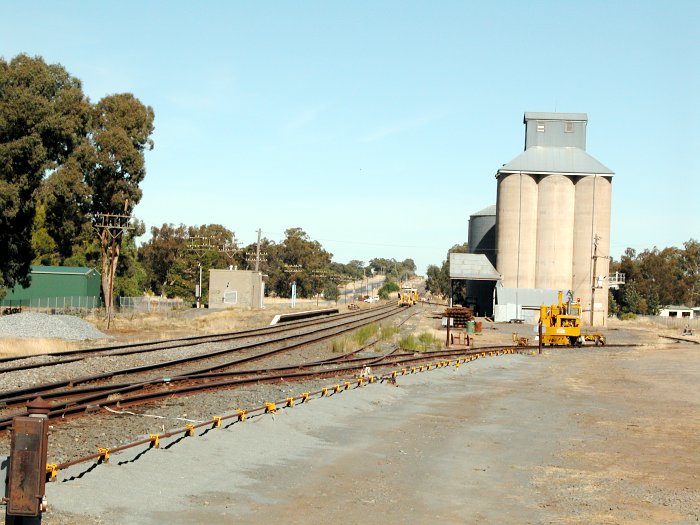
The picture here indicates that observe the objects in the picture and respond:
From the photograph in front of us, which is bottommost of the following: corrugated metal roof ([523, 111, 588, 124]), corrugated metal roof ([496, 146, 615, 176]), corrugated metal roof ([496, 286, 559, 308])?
corrugated metal roof ([496, 286, 559, 308])

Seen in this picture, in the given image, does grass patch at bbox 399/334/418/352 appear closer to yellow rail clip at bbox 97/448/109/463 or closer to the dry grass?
the dry grass

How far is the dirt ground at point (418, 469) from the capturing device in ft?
31.0

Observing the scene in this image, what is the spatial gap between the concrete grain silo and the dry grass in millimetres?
55974

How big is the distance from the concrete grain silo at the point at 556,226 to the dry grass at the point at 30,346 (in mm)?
55974

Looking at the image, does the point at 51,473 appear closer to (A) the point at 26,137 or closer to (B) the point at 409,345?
(B) the point at 409,345

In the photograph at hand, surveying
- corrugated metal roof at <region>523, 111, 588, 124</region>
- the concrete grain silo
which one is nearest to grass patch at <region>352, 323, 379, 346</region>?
the concrete grain silo

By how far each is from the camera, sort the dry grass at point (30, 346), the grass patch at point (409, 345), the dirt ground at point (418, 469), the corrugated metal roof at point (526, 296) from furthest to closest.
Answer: the corrugated metal roof at point (526, 296)
the grass patch at point (409, 345)
the dry grass at point (30, 346)
the dirt ground at point (418, 469)

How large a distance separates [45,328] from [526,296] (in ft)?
171

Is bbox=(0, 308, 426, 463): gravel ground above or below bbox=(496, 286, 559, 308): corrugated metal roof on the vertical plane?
below

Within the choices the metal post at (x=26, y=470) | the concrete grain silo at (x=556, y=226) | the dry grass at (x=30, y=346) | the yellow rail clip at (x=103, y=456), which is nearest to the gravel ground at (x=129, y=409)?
the yellow rail clip at (x=103, y=456)

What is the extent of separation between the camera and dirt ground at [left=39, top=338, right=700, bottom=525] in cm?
945

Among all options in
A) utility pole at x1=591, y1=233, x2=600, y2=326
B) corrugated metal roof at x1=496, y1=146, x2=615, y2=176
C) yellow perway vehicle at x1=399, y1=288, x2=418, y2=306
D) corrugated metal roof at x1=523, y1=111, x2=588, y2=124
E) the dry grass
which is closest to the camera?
the dry grass

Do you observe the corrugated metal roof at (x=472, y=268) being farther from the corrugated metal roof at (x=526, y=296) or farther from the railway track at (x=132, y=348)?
the railway track at (x=132, y=348)

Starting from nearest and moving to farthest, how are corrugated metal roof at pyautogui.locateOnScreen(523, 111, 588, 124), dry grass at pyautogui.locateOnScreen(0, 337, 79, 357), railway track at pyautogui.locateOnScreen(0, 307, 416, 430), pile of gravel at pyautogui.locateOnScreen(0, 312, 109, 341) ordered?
railway track at pyautogui.locateOnScreen(0, 307, 416, 430)
dry grass at pyautogui.locateOnScreen(0, 337, 79, 357)
pile of gravel at pyautogui.locateOnScreen(0, 312, 109, 341)
corrugated metal roof at pyautogui.locateOnScreen(523, 111, 588, 124)
